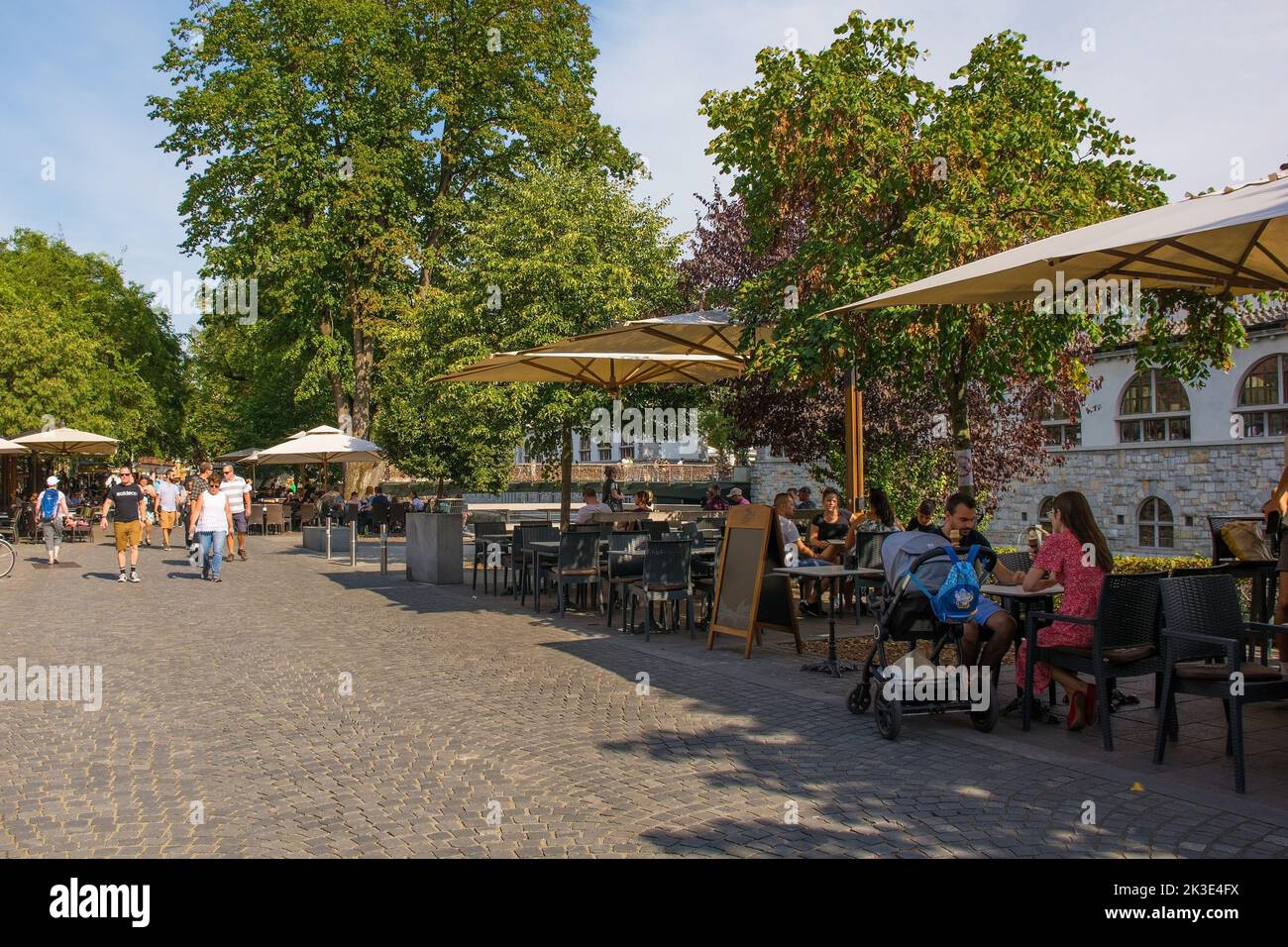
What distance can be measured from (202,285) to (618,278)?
19.9 m

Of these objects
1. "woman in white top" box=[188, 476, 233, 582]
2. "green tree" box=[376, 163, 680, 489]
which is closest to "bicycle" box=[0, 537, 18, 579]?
"woman in white top" box=[188, 476, 233, 582]

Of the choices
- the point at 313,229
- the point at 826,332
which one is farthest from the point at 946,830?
the point at 313,229

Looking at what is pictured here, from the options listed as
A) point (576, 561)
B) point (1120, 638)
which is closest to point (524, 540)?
point (576, 561)

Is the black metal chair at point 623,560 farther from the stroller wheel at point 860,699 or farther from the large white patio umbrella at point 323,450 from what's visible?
the large white patio umbrella at point 323,450

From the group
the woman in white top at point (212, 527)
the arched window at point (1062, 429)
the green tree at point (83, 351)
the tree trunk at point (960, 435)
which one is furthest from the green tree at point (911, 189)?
the green tree at point (83, 351)

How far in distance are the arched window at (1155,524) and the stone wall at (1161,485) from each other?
0.44ft

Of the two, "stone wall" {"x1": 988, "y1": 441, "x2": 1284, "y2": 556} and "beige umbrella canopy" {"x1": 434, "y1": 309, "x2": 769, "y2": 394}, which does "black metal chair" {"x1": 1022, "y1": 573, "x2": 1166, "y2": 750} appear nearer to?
"beige umbrella canopy" {"x1": 434, "y1": 309, "x2": 769, "y2": 394}

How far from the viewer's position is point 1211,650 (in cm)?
638

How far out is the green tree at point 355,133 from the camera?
109 ft

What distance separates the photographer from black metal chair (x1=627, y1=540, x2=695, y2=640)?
11.3 meters

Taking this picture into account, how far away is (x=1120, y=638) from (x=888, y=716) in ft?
4.72
